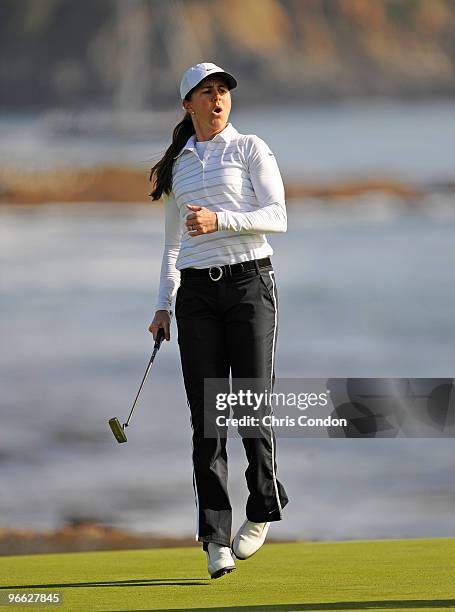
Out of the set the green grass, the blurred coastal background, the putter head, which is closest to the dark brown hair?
the putter head

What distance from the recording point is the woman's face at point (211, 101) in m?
2.80

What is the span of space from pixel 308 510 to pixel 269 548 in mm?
3422

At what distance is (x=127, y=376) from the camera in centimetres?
963

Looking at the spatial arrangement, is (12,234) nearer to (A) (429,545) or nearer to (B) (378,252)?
(B) (378,252)

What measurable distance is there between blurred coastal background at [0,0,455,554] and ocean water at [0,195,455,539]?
18mm

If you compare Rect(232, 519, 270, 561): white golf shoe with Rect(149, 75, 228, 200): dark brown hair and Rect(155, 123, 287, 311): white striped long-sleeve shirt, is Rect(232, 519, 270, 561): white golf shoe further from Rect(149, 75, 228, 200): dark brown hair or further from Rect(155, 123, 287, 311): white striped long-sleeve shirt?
Rect(149, 75, 228, 200): dark brown hair

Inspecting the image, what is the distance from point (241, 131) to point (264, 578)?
22.7 ft

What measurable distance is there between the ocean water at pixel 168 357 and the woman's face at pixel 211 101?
4.06m

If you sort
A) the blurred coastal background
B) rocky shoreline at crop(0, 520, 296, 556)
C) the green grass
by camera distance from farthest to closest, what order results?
1. the blurred coastal background
2. rocky shoreline at crop(0, 520, 296, 556)
3. the green grass

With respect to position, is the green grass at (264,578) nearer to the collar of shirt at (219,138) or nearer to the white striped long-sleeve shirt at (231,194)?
the white striped long-sleeve shirt at (231,194)

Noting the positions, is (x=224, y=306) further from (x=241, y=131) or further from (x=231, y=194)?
(x=241, y=131)

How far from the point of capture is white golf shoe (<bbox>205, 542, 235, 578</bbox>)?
2736mm

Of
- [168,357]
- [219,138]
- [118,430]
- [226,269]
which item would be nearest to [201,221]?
[226,269]

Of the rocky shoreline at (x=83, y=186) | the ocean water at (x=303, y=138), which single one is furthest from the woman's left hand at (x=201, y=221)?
the rocky shoreline at (x=83, y=186)
